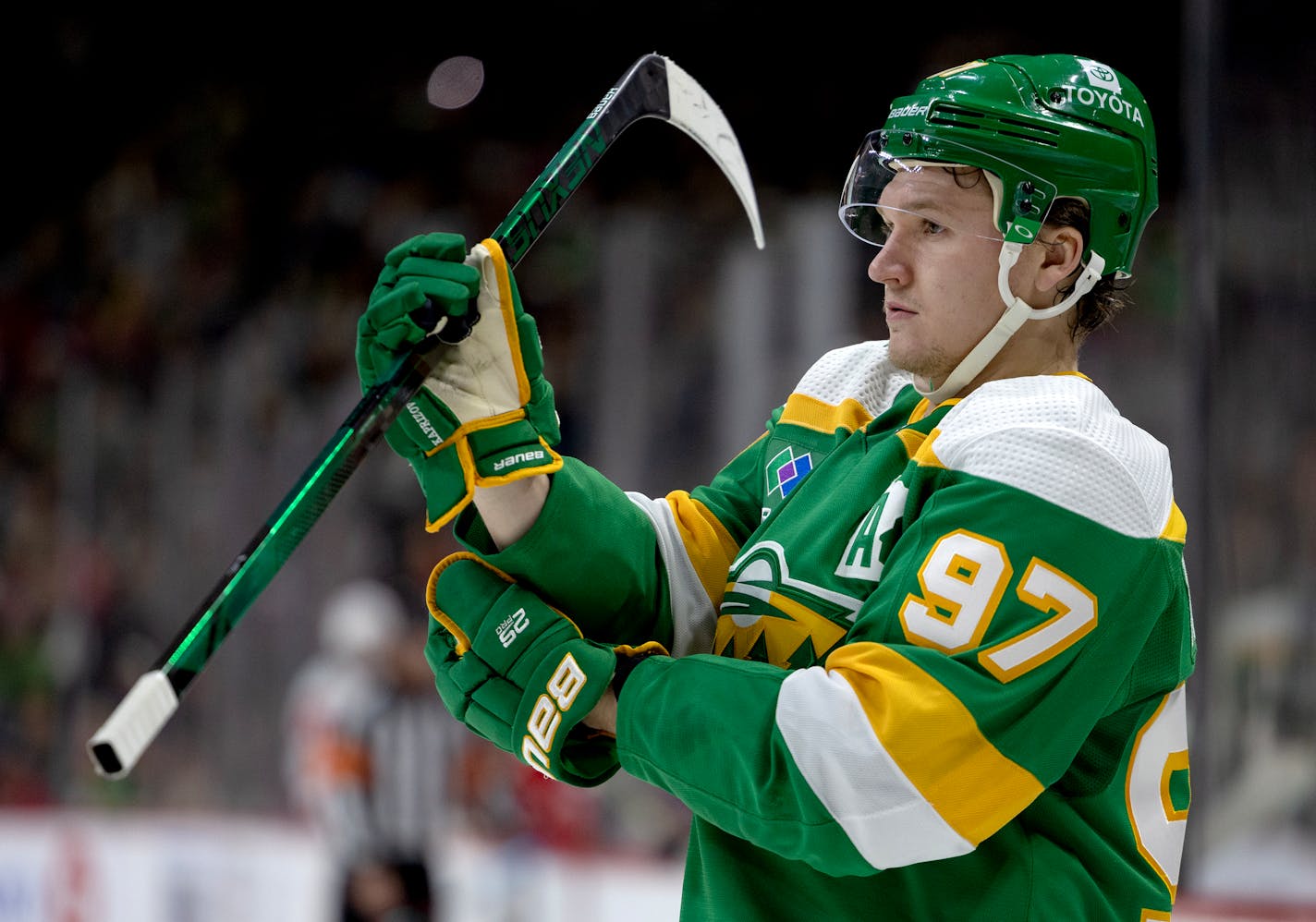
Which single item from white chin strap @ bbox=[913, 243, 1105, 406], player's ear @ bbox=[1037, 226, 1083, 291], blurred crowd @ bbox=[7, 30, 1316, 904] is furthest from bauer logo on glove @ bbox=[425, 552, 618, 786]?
blurred crowd @ bbox=[7, 30, 1316, 904]

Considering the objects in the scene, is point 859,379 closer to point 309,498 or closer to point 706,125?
point 706,125

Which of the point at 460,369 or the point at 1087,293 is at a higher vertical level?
the point at 1087,293

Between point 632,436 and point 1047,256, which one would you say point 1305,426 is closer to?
point 1047,256

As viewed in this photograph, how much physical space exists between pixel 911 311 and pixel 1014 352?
3.9 inches

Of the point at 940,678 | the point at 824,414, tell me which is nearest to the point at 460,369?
Result: the point at 824,414

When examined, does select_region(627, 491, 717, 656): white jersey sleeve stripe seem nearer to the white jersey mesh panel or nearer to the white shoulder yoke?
the white jersey mesh panel

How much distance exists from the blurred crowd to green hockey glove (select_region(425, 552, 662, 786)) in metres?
2.06

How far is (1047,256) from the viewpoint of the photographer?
146cm

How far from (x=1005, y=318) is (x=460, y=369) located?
1.54 ft

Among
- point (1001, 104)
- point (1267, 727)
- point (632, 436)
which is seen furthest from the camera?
point (632, 436)

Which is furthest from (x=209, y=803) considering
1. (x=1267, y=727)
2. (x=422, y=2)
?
(x=1267, y=727)

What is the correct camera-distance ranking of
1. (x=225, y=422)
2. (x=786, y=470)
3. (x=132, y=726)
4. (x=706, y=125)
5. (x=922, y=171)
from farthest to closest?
(x=225, y=422)
(x=706, y=125)
(x=786, y=470)
(x=922, y=171)
(x=132, y=726)

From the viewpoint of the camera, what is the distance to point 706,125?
1818 mm

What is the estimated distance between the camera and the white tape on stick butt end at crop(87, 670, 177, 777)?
3.76ft
